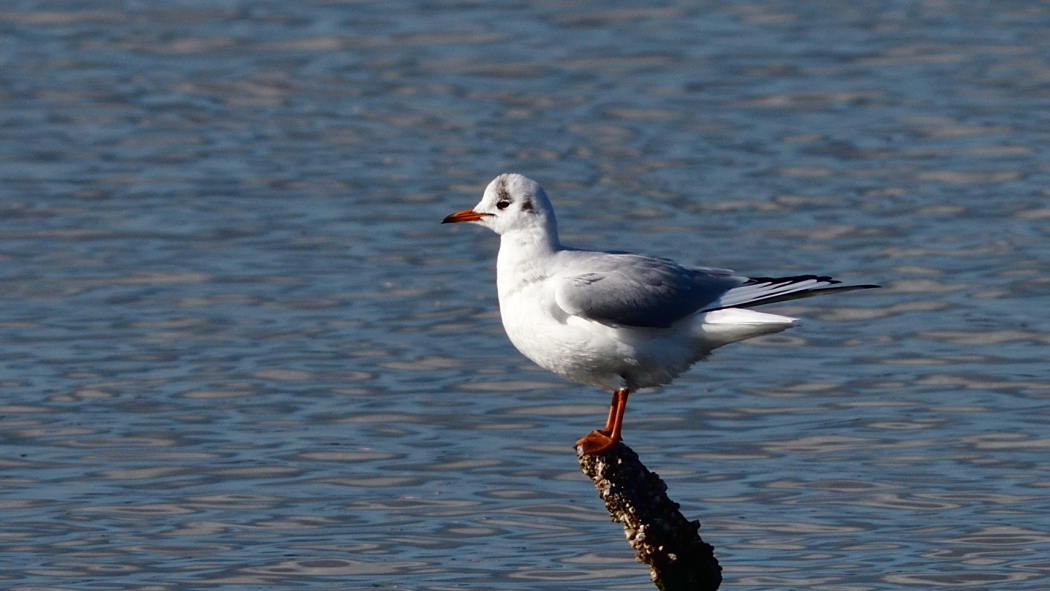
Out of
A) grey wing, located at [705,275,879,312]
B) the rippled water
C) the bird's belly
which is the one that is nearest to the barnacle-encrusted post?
the bird's belly

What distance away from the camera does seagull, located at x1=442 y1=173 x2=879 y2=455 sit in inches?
353

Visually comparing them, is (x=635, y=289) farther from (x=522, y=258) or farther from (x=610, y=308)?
(x=522, y=258)

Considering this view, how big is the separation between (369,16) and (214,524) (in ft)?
59.8

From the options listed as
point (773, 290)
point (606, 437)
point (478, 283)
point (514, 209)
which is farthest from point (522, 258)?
point (478, 283)

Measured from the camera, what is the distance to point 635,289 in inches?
359

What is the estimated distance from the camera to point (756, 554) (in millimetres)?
11898

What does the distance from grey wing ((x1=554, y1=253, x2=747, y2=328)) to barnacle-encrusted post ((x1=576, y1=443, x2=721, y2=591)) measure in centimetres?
63

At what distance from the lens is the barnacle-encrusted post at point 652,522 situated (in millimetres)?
8805

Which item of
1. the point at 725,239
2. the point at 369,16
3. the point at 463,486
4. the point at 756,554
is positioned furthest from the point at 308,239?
the point at 369,16

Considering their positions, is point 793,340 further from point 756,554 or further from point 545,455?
point 756,554

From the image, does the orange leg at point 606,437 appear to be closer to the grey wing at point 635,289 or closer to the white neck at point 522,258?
the grey wing at point 635,289

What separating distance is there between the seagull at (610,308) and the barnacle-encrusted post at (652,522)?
0.11m

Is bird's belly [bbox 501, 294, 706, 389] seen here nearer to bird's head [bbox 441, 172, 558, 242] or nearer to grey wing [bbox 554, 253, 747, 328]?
grey wing [bbox 554, 253, 747, 328]

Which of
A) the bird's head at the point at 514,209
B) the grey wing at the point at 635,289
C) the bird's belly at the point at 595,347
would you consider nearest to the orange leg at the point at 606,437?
the bird's belly at the point at 595,347
